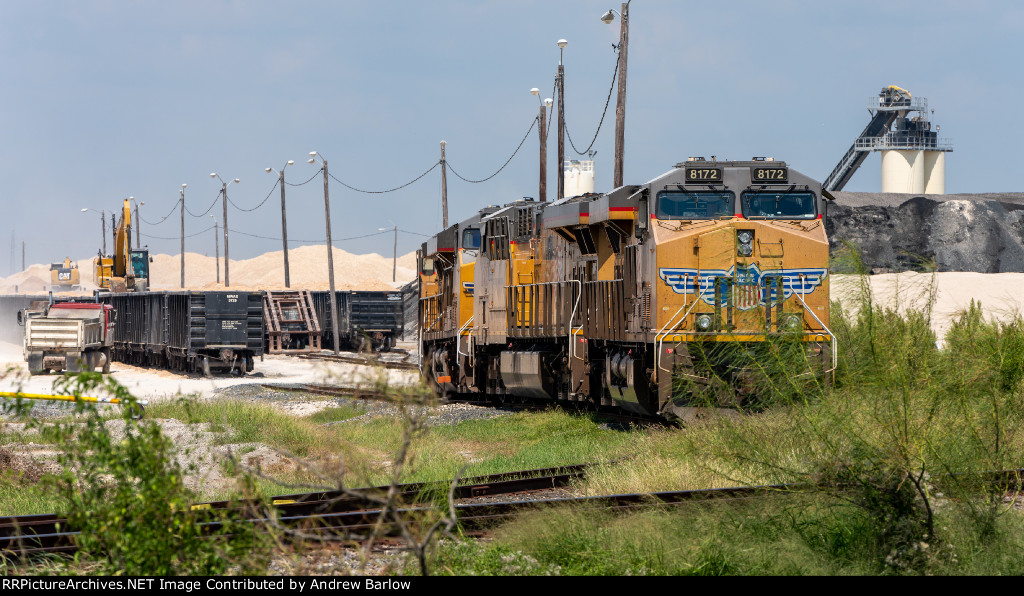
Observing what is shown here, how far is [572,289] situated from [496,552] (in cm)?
1043

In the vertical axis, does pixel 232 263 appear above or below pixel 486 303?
above

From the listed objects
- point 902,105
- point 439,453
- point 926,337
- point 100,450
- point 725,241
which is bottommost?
point 439,453

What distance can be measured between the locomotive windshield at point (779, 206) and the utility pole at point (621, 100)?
37.5 ft

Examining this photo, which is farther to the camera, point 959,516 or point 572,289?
point 572,289

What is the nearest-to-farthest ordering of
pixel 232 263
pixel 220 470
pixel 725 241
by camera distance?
1. pixel 220 470
2. pixel 725 241
3. pixel 232 263

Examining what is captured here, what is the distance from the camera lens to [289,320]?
5088cm

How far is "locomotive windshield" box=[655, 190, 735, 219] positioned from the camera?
13891 millimetres

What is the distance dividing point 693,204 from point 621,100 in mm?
12311

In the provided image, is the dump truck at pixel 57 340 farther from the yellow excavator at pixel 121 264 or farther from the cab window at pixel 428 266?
the yellow excavator at pixel 121 264

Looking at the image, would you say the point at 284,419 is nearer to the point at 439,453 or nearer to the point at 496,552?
the point at 439,453

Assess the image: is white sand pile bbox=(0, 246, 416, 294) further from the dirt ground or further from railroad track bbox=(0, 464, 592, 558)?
railroad track bbox=(0, 464, 592, 558)

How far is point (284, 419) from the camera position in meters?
16.6

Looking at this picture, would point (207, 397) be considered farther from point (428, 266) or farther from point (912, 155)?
point (912, 155)

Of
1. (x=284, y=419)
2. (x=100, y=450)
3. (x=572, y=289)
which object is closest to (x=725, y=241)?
(x=572, y=289)
